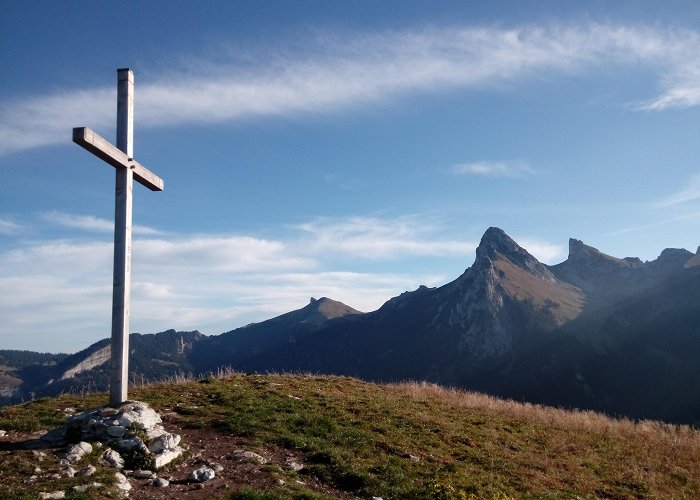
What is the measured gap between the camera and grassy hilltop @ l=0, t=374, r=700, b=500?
12.1 meters

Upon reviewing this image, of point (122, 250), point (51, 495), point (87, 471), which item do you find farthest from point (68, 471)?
point (122, 250)

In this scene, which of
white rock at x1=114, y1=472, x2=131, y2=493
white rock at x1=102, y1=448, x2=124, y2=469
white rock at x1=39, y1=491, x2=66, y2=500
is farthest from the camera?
white rock at x1=102, y1=448, x2=124, y2=469

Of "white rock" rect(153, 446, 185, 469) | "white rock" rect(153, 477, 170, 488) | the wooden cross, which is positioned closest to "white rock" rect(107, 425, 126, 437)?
"white rock" rect(153, 446, 185, 469)

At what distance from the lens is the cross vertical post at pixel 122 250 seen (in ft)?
47.8

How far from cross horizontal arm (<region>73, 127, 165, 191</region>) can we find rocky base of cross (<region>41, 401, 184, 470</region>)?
639 cm

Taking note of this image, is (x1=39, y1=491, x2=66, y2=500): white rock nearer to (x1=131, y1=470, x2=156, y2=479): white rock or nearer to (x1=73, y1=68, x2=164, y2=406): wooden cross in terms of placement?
(x1=131, y1=470, x2=156, y2=479): white rock

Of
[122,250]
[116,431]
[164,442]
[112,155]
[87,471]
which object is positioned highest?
[112,155]

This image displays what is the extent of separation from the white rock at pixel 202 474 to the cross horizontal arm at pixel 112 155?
7928 millimetres

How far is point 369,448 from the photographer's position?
15305 mm

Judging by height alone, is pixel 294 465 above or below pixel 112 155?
below

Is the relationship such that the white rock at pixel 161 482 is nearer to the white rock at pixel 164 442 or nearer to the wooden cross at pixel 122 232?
the white rock at pixel 164 442

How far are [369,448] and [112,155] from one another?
1040 cm

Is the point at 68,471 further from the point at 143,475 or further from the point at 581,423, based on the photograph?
the point at 581,423

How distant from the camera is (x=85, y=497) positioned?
33.3 ft
